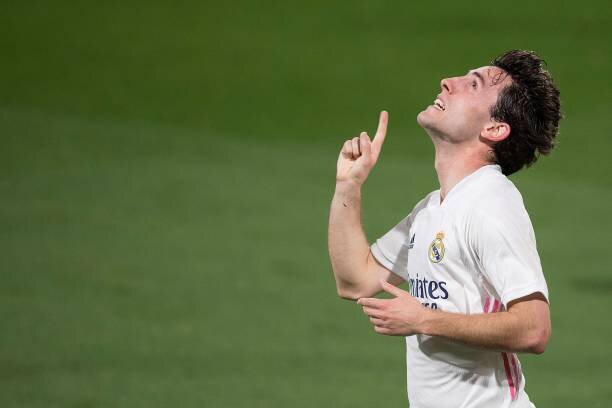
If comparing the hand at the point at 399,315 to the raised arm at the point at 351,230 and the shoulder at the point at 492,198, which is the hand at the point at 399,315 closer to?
the shoulder at the point at 492,198

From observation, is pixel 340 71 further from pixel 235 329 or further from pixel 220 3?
pixel 235 329

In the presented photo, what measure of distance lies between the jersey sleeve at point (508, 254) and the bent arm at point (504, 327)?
0.05m

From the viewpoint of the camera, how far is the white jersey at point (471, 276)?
4.01m

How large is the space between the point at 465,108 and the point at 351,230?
2.49 feet

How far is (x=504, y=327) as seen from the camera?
3.88 m

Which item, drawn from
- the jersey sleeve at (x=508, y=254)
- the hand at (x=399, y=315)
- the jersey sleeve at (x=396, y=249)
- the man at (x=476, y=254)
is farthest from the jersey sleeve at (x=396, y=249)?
the hand at (x=399, y=315)

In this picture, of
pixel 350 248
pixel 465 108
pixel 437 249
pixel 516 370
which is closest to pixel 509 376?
pixel 516 370

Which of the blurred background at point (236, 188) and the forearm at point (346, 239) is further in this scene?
the blurred background at point (236, 188)

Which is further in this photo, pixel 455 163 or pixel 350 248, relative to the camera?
pixel 350 248

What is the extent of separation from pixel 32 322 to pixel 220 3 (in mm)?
9908

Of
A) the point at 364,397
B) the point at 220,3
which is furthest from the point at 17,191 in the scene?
the point at 220,3

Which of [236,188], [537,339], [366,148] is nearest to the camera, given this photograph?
[537,339]

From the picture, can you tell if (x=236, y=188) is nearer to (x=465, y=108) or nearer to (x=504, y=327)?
(x=465, y=108)

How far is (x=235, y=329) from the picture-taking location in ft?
26.1
